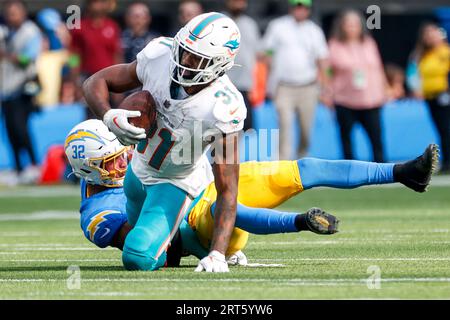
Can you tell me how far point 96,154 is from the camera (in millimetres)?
7023

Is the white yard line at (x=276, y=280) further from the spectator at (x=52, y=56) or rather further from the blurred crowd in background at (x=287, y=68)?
the spectator at (x=52, y=56)

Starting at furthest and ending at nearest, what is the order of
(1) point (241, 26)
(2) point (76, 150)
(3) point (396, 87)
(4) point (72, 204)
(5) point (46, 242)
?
(3) point (396, 87) < (1) point (241, 26) < (4) point (72, 204) < (5) point (46, 242) < (2) point (76, 150)

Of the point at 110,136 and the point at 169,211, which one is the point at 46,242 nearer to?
the point at 110,136

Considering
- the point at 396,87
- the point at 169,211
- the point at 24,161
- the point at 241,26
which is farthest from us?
the point at 396,87

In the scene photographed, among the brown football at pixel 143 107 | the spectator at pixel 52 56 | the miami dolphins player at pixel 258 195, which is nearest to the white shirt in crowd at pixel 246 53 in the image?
the spectator at pixel 52 56

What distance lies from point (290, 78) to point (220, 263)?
8.02m

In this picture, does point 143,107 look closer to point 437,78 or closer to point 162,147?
point 162,147

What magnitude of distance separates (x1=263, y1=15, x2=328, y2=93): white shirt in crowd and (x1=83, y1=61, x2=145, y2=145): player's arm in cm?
739

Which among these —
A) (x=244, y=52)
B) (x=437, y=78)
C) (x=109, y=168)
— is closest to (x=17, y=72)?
(x=244, y=52)

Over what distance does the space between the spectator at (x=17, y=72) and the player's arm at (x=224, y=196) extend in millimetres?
8343

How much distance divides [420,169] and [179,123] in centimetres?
137

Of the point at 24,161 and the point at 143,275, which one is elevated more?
the point at 143,275

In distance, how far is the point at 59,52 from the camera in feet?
60.1

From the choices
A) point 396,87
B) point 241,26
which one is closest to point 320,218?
point 241,26
